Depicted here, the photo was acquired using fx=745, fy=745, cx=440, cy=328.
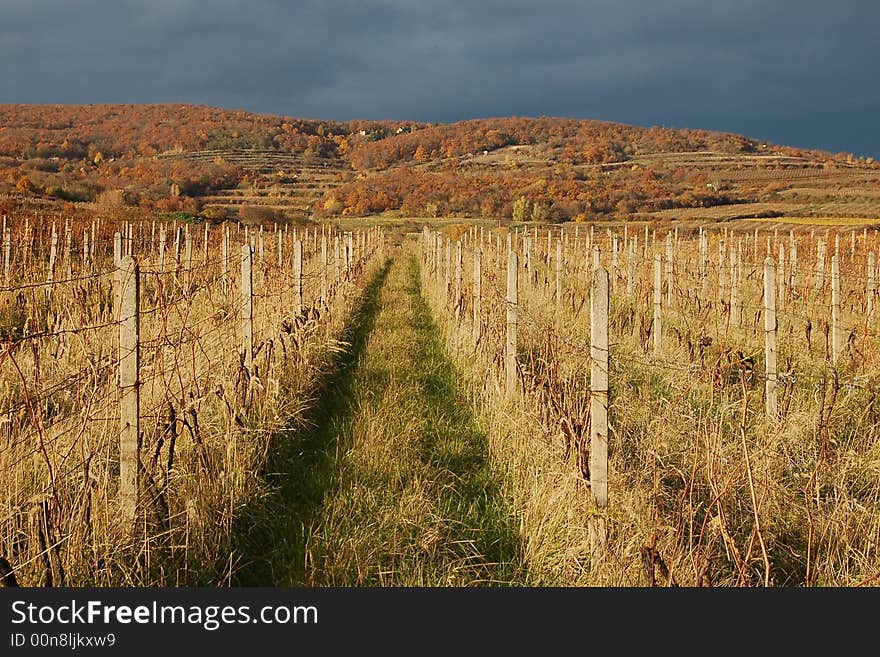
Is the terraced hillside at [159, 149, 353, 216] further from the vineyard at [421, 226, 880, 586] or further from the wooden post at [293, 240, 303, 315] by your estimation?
the vineyard at [421, 226, 880, 586]

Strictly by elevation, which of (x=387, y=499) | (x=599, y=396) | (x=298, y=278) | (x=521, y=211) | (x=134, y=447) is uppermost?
(x=521, y=211)

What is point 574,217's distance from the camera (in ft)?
206

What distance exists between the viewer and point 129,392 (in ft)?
12.2

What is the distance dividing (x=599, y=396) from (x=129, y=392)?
2347 millimetres

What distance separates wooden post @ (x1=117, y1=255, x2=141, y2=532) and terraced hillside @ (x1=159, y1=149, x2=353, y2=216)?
230ft

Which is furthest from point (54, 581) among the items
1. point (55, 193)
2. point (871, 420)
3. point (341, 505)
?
point (55, 193)

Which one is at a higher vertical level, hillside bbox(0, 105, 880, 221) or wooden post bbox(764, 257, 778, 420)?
hillside bbox(0, 105, 880, 221)

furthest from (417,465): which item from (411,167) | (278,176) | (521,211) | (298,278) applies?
(411,167)

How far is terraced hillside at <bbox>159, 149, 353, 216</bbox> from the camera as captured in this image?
80500 millimetres

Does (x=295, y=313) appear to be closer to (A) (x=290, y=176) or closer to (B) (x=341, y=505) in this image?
(B) (x=341, y=505)

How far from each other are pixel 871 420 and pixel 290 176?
98320 millimetres

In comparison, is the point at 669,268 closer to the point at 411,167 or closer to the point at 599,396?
the point at 599,396

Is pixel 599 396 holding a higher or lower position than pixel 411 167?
lower

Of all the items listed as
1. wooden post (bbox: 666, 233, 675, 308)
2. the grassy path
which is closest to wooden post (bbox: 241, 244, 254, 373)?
the grassy path
